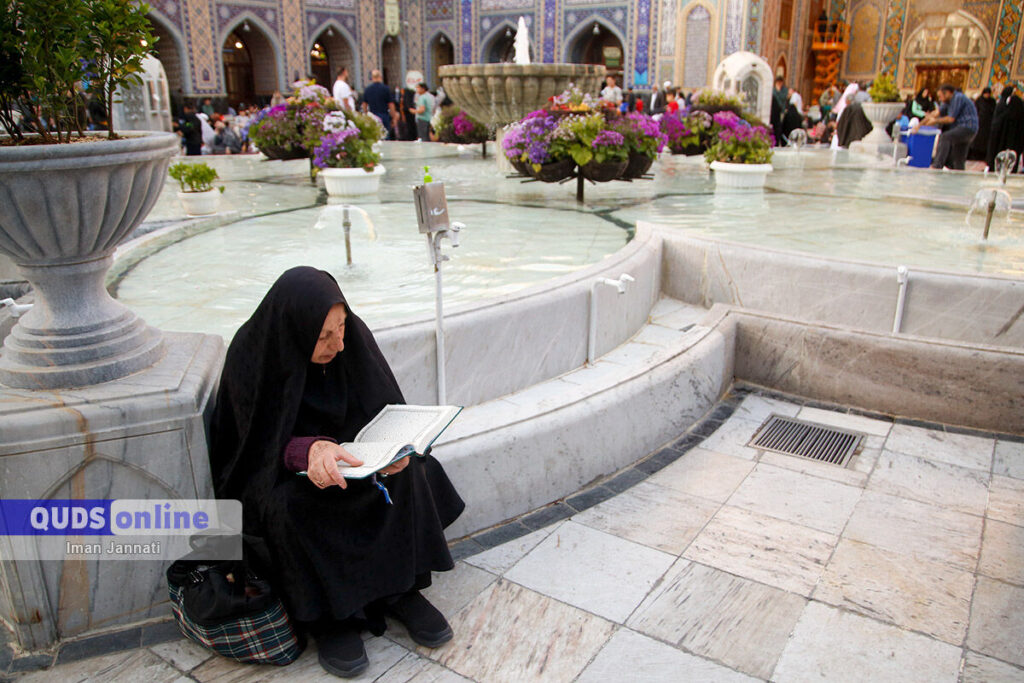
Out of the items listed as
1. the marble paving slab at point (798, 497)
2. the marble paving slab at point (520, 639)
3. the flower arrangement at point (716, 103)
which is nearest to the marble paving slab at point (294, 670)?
the marble paving slab at point (520, 639)

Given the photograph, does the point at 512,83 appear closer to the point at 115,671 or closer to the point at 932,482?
the point at 932,482

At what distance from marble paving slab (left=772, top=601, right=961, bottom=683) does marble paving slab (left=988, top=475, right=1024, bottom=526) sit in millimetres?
914

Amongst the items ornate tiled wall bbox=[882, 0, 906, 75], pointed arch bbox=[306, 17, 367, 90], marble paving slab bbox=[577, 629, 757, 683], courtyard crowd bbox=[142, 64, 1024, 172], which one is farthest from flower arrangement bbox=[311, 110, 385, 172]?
ornate tiled wall bbox=[882, 0, 906, 75]

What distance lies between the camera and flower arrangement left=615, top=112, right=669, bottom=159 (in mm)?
6324

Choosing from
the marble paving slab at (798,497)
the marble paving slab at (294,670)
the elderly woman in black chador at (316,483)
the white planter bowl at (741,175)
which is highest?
the white planter bowl at (741,175)

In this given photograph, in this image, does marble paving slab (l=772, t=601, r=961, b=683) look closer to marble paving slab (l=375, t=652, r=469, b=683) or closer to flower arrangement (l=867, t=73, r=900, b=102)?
marble paving slab (l=375, t=652, r=469, b=683)

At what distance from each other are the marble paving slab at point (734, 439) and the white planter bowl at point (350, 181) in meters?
4.34

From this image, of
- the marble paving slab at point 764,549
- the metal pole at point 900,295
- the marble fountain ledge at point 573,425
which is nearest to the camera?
the marble paving slab at point 764,549

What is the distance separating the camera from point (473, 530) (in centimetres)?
273

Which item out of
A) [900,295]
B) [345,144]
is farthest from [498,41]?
[900,295]

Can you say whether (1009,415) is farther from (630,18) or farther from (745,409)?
(630,18)

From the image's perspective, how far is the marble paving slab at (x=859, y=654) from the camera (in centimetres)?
204

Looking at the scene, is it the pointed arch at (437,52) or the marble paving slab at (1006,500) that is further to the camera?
the pointed arch at (437,52)

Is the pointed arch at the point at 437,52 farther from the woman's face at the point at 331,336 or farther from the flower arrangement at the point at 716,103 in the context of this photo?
the woman's face at the point at 331,336
